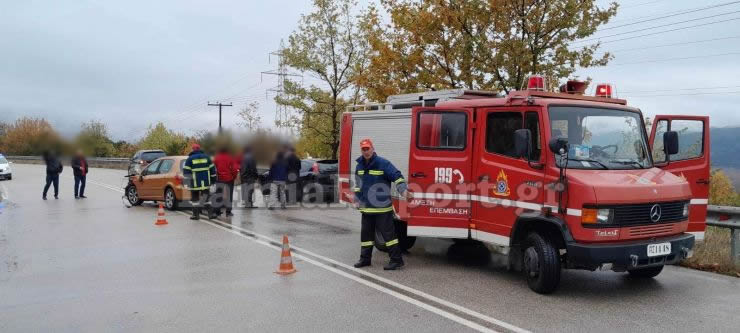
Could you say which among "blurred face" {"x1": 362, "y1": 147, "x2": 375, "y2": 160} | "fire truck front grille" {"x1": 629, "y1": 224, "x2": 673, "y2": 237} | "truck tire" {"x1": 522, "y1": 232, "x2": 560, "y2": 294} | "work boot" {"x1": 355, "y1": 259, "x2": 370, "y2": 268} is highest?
"blurred face" {"x1": 362, "y1": 147, "x2": 375, "y2": 160}

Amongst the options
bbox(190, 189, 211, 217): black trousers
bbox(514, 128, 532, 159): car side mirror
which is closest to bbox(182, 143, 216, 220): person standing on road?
bbox(190, 189, 211, 217): black trousers

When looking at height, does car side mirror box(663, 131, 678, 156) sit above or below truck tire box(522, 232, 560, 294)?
above

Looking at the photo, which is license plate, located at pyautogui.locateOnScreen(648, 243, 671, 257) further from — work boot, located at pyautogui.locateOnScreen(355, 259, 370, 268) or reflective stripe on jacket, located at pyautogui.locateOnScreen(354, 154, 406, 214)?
work boot, located at pyautogui.locateOnScreen(355, 259, 370, 268)

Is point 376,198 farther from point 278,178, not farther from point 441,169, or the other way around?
point 278,178

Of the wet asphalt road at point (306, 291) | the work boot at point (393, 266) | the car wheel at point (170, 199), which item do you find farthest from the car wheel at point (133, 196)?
the work boot at point (393, 266)

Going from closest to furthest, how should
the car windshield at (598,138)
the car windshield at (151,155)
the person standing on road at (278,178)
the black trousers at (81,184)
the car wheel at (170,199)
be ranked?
the car windshield at (598,138) → the person standing on road at (278,178) → the car wheel at (170,199) → the black trousers at (81,184) → the car windshield at (151,155)

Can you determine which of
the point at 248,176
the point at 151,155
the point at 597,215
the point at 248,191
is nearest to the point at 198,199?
the point at 248,176

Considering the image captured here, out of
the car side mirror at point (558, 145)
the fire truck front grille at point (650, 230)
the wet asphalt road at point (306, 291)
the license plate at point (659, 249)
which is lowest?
the wet asphalt road at point (306, 291)

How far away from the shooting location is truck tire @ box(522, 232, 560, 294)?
6.20m

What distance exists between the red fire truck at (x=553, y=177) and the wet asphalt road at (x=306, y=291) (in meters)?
0.49

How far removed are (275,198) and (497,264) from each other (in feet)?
27.8

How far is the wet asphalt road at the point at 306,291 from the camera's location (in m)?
5.33

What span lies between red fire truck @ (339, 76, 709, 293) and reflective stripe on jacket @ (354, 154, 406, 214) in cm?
36

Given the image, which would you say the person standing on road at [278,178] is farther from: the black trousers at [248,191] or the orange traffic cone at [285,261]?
the orange traffic cone at [285,261]
